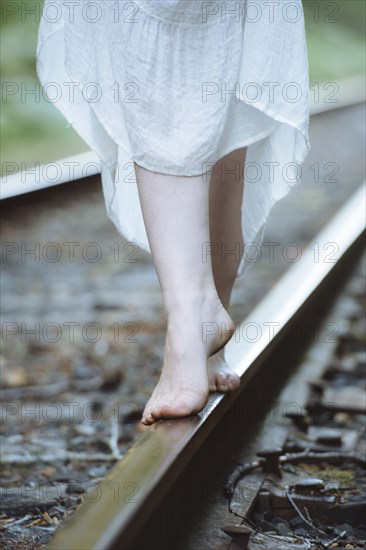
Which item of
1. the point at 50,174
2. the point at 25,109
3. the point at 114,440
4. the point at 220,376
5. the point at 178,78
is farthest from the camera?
the point at 25,109

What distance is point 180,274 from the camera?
1.77m

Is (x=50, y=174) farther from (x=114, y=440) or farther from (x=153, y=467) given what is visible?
(x=153, y=467)

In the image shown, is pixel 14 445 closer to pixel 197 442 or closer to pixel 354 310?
pixel 197 442

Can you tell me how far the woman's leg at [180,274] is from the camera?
69.2 inches

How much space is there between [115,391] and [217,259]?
1.20 meters

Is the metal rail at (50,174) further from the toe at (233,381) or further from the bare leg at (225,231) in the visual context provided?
the toe at (233,381)

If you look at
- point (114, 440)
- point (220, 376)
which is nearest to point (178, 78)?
point (220, 376)

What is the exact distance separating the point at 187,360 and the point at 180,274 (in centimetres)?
16

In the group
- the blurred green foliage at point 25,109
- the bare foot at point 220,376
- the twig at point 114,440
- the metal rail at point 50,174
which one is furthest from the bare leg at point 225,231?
the blurred green foliage at point 25,109

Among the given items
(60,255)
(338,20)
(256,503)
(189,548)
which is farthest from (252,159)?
(338,20)

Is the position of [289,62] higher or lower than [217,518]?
higher

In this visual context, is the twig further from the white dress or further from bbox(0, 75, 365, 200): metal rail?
bbox(0, 75, 365, 200): metal rail

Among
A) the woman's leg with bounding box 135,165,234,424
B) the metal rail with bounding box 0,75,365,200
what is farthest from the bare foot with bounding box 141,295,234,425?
the metal rail with bounding box 0,75,365,200

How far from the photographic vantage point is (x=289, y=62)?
1888 millimetres
